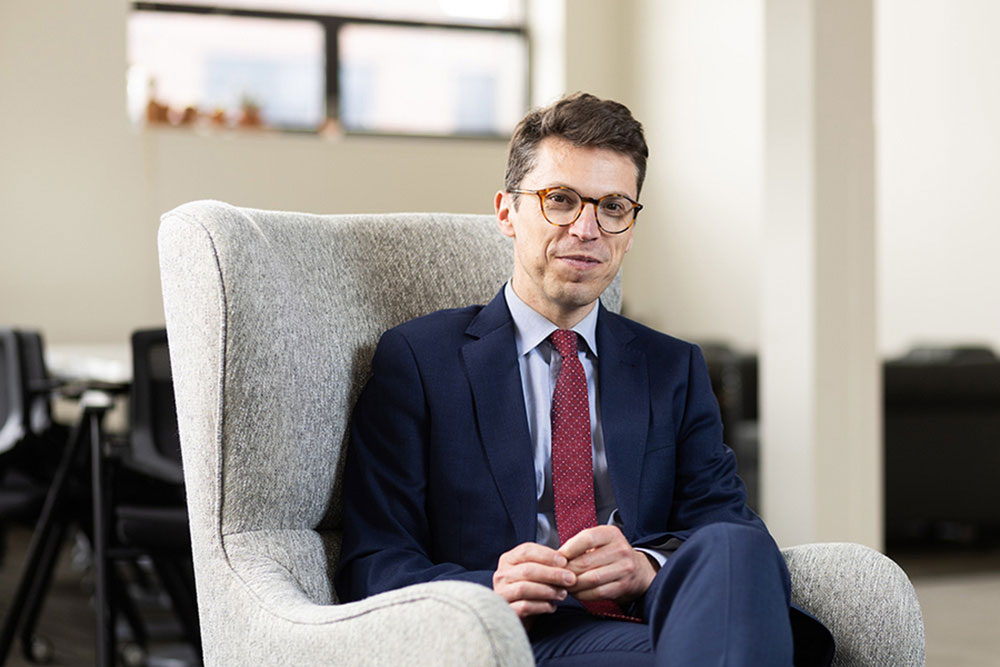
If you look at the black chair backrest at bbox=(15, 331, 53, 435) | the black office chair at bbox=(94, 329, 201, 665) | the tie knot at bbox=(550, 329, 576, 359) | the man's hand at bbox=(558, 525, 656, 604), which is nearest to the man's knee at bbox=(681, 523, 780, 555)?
A: the man's hand at bbox=(558, 525, 656, 604)

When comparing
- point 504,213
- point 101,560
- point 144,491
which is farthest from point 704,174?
point 504,213

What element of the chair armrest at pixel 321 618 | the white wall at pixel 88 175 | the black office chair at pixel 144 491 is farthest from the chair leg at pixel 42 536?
the white wall at pixel 88 175

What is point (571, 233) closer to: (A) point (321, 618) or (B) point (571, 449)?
(B) point (571, 449)

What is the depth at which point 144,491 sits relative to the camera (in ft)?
10.4

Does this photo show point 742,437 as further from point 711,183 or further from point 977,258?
point 711,183

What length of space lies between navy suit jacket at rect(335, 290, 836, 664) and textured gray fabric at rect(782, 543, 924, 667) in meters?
0.15

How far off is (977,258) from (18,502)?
4.73 m

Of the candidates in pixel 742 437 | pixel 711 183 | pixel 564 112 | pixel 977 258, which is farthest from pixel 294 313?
pixel 711 183

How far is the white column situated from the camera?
388 cm

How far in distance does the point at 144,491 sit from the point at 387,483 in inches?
64.9

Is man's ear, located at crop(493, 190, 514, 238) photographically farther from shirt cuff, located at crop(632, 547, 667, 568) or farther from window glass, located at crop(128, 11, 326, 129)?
window glass, located at crop(128, 11, 326, 129)

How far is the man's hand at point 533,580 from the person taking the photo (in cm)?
150

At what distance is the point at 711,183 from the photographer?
780 centimetres

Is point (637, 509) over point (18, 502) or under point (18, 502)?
over
